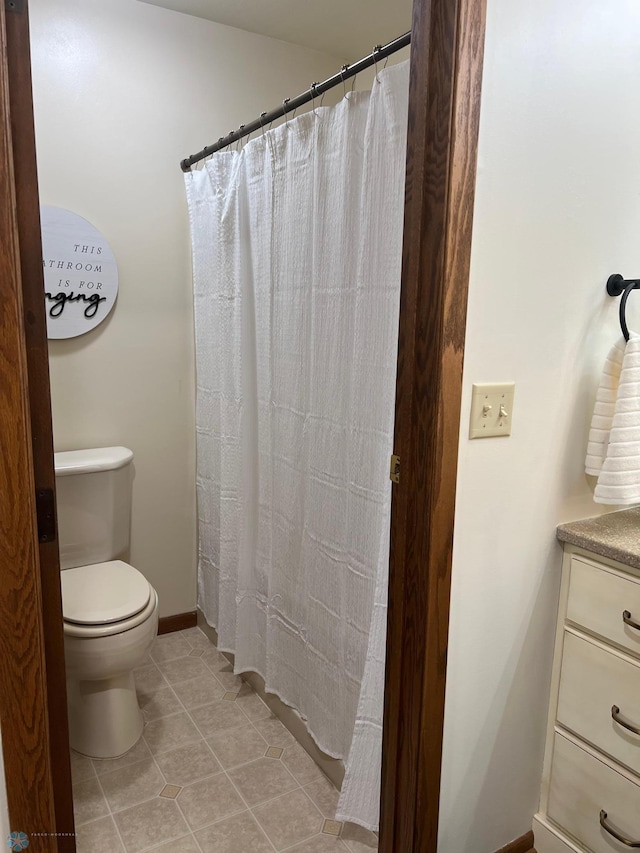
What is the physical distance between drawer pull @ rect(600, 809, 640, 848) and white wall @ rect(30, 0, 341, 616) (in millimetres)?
1816

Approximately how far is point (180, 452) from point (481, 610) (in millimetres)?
1613

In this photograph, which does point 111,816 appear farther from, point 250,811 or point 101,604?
point 101,604

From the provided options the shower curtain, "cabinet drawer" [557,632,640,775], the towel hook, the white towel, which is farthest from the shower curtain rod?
"cabinet drawer" [557,632,640,775]

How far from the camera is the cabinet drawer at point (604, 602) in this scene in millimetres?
1241

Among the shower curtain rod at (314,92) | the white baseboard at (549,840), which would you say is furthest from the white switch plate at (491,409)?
the white baseboard at (549,840)

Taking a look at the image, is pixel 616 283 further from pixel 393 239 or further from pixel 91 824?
pixel 91 824

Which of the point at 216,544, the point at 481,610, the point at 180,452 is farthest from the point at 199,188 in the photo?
the point at 481,610

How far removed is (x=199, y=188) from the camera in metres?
2.31

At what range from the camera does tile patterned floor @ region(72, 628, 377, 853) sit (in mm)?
1637

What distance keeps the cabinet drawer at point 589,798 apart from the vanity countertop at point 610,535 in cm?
46

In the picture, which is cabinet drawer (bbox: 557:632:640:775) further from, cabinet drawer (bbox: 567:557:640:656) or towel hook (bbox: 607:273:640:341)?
towel hook (bbox: 607:273:640:341)

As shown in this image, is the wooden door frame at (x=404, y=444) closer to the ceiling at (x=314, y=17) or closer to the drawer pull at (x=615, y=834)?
the drawer pull at (x=615, y=834)

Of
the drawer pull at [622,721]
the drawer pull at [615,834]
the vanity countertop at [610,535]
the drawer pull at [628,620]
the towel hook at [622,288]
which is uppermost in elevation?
the towel hook at [622,288]

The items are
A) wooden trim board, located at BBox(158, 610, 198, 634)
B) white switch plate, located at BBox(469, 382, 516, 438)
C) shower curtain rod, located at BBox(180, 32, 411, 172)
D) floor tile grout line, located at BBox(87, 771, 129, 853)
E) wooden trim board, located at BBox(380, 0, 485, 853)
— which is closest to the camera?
wooden trim board, located at BBox(380, 0, 485, 853)
